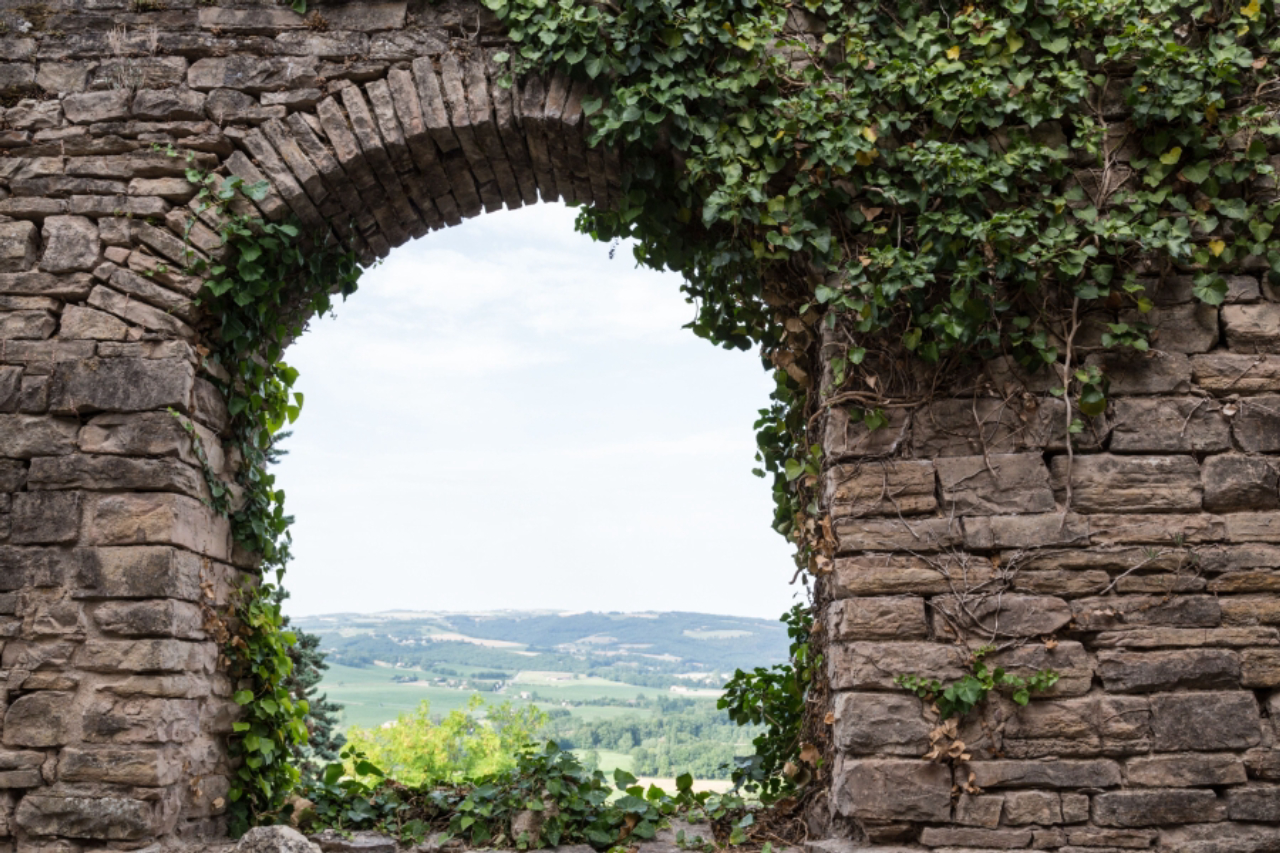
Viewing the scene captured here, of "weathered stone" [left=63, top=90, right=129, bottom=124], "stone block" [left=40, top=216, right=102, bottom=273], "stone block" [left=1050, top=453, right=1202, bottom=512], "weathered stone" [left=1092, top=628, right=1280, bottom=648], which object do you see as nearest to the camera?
"weathered stone" [left=1092, top=628, right=1280, bottom=648]

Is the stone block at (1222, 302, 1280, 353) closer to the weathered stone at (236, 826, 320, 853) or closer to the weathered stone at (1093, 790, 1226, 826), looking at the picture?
the weathered stone at (1093, 790, 1226, 826)

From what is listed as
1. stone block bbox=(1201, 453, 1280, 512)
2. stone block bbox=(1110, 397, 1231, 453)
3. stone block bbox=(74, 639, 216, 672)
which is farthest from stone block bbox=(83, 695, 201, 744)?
stone block bbox=(1201, 453, 1280, 512)

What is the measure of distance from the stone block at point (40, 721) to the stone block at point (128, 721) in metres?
0.06

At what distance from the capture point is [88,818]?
301 centimetres

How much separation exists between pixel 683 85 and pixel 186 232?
1988mm

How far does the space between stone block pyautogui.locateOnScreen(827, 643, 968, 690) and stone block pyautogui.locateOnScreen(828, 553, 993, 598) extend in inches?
7.2

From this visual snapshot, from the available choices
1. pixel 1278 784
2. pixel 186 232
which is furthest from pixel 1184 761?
pixel 186 232

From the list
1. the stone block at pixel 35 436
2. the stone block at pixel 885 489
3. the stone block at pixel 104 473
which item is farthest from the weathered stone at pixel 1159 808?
the stone block at pixel 35 436

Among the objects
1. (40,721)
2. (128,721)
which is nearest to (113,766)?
(128,721)

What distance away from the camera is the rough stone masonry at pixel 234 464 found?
2906mm

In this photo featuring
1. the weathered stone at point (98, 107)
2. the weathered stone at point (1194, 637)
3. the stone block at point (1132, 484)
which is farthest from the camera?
the weathered stone at point (98, 107)

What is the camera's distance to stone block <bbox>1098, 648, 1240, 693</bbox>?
2.93 meters

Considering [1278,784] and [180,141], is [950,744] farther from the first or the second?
[180,141]

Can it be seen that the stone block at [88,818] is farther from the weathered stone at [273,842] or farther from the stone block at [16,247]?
the stone block at [16,247]
